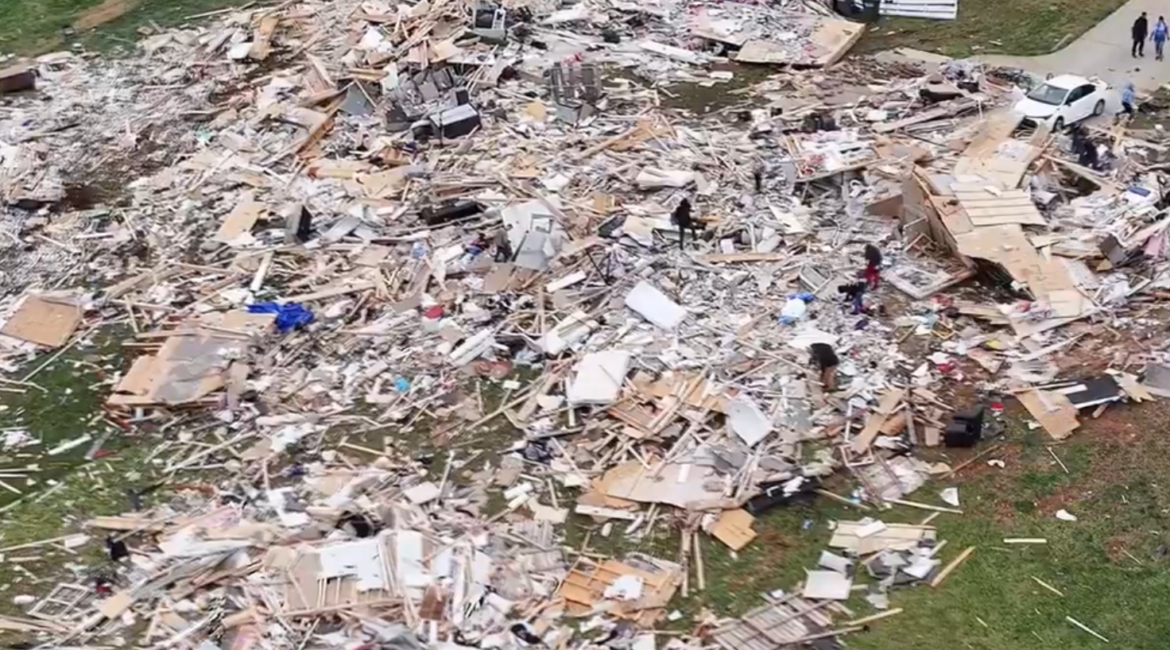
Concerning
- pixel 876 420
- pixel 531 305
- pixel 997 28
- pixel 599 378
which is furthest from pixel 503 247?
pixel 997 28

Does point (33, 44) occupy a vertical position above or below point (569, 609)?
above

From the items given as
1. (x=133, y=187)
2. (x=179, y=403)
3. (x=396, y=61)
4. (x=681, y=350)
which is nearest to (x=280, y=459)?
(x=179, y=403)

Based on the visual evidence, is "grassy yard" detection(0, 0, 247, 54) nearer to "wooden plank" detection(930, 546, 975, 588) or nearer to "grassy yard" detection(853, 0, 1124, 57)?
"grassy yard" detection(853, 0, 1124, 57)

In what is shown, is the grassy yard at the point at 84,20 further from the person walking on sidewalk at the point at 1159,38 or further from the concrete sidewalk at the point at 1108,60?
the person walking on sidewalk at the point at 1159,38

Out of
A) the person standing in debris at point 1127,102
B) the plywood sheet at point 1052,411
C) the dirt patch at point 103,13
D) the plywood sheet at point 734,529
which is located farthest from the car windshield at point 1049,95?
→ the dirt patch at point 103,13

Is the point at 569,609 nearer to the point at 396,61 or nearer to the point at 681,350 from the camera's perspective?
the point at 681,350

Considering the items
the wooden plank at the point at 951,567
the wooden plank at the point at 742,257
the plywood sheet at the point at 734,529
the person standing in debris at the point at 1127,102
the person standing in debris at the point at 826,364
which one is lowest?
the wooden plank at the point at 951,567
